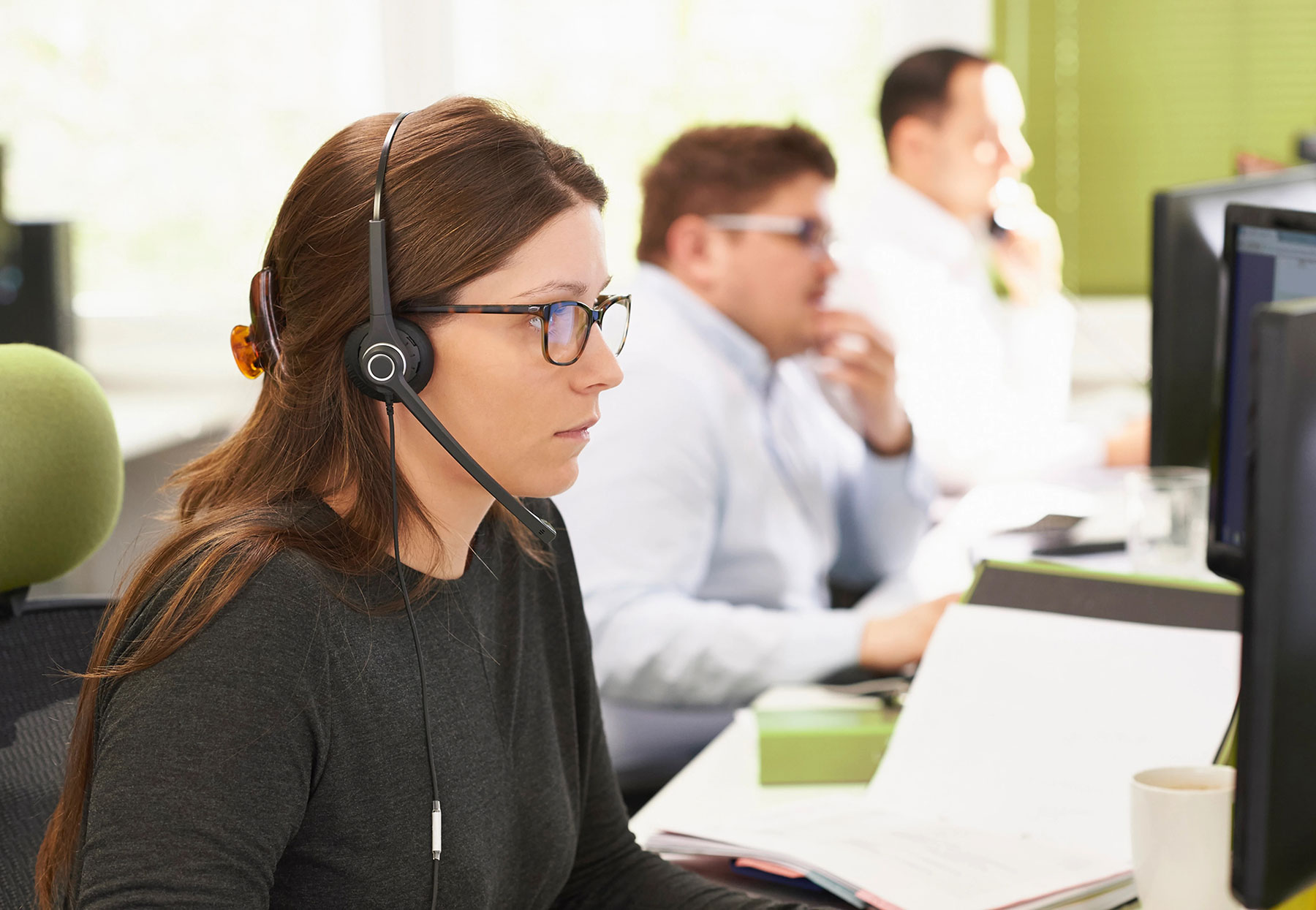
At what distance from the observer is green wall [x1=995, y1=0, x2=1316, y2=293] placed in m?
3.55

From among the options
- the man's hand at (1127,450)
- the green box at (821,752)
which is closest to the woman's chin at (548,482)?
the green box at (821,752)

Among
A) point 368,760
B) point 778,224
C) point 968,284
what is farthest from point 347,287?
point 968,284

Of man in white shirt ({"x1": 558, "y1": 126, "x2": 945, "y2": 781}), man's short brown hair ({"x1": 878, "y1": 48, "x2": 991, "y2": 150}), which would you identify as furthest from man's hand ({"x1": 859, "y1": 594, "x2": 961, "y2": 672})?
man's short brown hair ({"x1": 878, "y1": 48, "x2": 991, "y2": 150})

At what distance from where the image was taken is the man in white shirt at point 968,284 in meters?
2.68

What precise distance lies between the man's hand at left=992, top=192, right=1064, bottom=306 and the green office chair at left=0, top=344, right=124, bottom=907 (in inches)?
108

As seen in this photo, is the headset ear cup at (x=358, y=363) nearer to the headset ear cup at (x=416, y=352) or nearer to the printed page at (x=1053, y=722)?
the headset ear cup at (x=416, y=352)

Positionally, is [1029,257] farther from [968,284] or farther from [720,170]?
[720,170]

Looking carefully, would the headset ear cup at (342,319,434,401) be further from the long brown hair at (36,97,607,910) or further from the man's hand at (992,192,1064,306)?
the man's hand at (992,192,1064,306)

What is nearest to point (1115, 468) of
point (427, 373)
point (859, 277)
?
point (859, 277)

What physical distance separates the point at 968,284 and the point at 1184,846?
243 centimetres

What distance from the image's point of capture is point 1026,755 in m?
1.14

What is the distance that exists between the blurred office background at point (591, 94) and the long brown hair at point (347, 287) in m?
2.65

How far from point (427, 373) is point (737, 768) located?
0.59m

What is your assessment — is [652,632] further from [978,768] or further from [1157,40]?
[1157,40]
